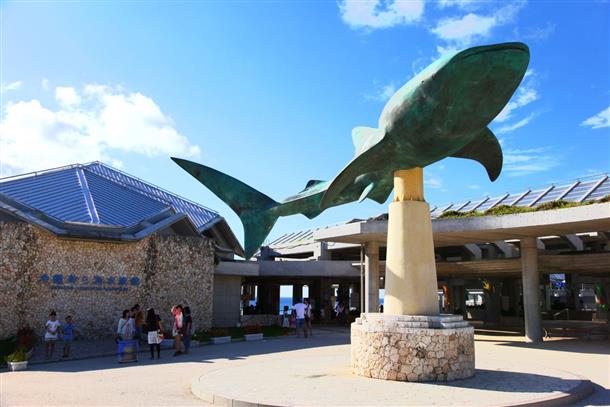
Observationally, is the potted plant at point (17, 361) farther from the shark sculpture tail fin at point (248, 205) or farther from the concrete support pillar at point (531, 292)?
the concrete support pillar at point (531, 292)

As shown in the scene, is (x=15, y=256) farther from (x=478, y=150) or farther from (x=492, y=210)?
(x=492, y=210)

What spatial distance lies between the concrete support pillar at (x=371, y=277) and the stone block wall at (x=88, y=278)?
25.9 ft

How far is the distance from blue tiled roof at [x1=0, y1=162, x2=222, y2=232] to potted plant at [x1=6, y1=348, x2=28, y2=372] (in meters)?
6.84

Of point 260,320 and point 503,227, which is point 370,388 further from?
point 260,320

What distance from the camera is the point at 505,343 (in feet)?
62.0

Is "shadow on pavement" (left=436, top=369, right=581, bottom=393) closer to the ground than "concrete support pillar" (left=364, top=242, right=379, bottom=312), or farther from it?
closer to the ground

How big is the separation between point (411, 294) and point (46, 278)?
46.0 ft

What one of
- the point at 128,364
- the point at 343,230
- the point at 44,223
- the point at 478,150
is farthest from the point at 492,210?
the point at 44,223

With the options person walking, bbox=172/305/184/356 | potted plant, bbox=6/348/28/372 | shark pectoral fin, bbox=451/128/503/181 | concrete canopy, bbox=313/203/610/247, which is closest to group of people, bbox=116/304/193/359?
person walking, bbox=172/305/184/356

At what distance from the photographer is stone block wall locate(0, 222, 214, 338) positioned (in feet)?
57.3

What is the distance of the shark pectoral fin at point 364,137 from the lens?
1046cm

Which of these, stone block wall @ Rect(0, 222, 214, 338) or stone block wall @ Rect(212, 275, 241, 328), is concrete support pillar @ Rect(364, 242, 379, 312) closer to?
stone block wall @ Rect(0, 222, 214, 338)

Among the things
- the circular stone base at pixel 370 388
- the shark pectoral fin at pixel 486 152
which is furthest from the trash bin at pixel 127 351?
the shark pectoral fin at pixel 486 152

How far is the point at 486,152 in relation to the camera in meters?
12.0
